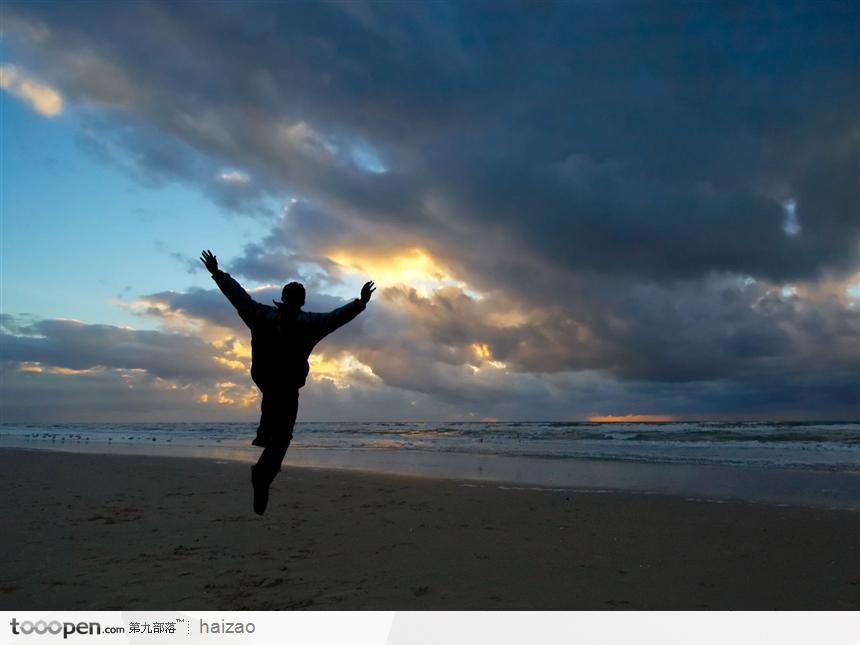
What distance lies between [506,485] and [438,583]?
9.37 metres

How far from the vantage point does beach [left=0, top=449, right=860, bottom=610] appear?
5270mm

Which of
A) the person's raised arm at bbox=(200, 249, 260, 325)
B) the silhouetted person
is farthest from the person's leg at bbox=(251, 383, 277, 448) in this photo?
the person's raised arm at bbox=(200, 249, 260, 325)

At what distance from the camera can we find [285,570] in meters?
6.08

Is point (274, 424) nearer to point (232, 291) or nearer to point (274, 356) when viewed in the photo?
point (274, 356)

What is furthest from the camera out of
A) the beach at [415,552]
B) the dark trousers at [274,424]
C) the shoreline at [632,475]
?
the shoreline at [632,475]

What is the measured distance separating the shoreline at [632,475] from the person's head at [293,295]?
11407mm

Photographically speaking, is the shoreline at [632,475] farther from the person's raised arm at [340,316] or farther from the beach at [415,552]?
the person's raised arm at [340,316]

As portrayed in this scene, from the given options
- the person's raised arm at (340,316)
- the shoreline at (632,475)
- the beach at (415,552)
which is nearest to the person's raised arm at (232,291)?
the person's raised arm at (340,316)

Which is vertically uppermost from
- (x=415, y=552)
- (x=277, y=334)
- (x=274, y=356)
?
(x=277, y=334)
